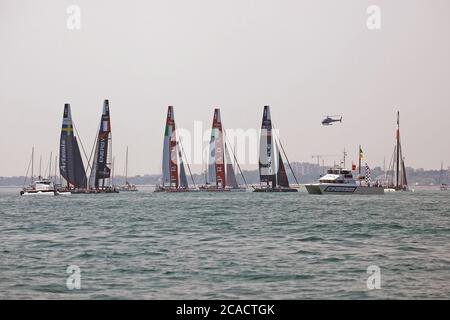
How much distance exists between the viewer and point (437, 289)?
61.1ft

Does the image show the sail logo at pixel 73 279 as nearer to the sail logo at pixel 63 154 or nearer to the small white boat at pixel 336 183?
the small white boat at pixel 336 183

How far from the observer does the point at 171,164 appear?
14712 cm

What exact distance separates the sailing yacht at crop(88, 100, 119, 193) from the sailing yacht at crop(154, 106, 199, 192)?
17102 mm

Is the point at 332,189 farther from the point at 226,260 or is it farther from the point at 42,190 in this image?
the point at 226,260

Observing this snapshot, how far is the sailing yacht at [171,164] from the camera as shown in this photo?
5650 inches

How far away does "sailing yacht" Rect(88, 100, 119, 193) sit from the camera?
129 meters

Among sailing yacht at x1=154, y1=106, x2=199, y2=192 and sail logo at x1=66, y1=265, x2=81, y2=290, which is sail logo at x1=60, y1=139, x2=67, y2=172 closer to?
sailing yacht at x1=154, y1=106, x2=199, y2=192

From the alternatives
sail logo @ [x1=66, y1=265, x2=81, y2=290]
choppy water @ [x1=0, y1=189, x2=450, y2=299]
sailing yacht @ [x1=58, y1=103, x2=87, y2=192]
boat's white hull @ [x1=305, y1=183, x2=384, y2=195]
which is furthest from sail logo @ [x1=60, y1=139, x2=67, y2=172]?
sail logo @ [x1=66, y1=265, x2=81, y2=290]

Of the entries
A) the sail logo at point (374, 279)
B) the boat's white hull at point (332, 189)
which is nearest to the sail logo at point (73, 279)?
the sail logo at point (374, 279)

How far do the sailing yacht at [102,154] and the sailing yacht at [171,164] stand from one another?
17102 mm

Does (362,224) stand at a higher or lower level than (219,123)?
lower
